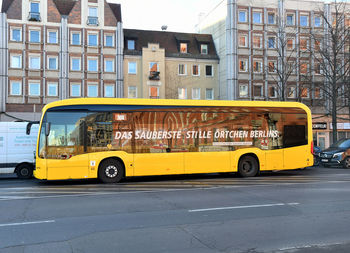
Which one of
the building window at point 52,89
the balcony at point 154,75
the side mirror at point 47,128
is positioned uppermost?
the balcony at point 154,75

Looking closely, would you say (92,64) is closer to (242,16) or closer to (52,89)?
(52,89)

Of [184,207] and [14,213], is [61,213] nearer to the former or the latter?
[14,213]

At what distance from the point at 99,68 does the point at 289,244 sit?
3569cm

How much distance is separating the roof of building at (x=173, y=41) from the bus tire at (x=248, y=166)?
1067 inches

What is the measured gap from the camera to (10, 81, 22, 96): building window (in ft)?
122

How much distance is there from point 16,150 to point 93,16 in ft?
81.5

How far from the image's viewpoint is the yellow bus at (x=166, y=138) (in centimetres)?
1437

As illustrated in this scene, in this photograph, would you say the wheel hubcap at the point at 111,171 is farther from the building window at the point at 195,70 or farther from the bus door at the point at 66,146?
the building window at the point at 195,70

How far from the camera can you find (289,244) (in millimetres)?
5840

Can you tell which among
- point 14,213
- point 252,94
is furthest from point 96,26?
point 14,213

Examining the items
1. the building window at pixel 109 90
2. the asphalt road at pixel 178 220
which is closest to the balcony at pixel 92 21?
the building window at pixel 109 90

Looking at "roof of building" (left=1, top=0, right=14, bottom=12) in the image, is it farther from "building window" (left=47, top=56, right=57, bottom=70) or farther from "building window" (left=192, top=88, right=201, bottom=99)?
"building window" (left=192, top=88, right=201, bottom=99)

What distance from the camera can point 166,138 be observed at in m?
15.5

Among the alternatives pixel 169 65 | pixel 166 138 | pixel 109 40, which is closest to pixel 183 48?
pixel 169 65
